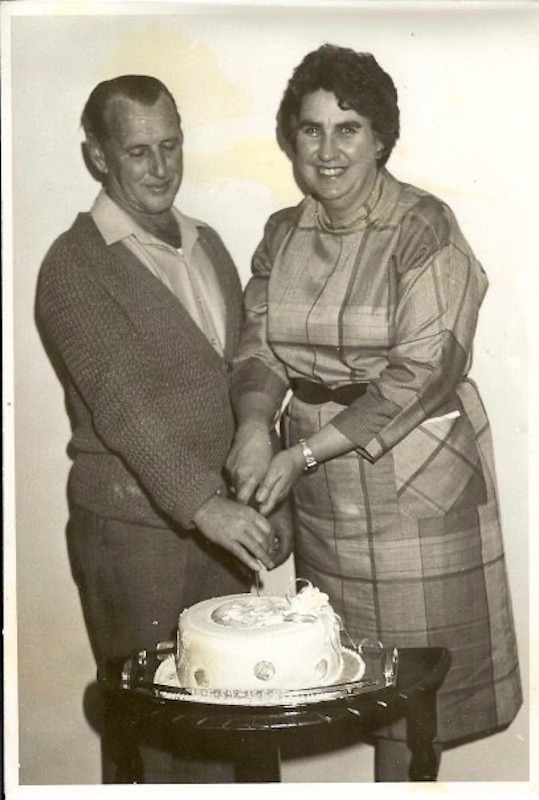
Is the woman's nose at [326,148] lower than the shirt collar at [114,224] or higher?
higher

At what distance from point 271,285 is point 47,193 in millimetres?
370

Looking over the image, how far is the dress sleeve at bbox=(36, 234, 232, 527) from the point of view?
1692 millimetres

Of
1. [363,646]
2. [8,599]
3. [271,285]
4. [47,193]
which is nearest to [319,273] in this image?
[271,285]

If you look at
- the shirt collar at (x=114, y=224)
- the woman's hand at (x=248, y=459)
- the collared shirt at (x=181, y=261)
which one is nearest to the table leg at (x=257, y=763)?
the woman's hand at (x=248, y=459)

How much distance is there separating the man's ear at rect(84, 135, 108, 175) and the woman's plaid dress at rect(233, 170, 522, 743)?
0.27 m

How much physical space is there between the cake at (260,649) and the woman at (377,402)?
213mm

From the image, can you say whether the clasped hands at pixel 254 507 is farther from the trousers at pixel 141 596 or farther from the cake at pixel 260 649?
the cake at pixel 260 649

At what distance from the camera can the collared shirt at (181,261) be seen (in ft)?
5.69

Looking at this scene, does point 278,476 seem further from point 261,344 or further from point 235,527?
point 261,344

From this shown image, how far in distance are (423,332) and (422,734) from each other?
591mm

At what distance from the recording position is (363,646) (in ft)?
5.47

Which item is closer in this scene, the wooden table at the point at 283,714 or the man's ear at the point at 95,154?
the wooden table at the point at 283,714

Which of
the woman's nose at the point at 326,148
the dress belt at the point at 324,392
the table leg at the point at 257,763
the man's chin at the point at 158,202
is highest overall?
the woman's nose at the point at 326,148

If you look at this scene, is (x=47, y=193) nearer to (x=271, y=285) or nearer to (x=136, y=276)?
(x=136, y=276)
